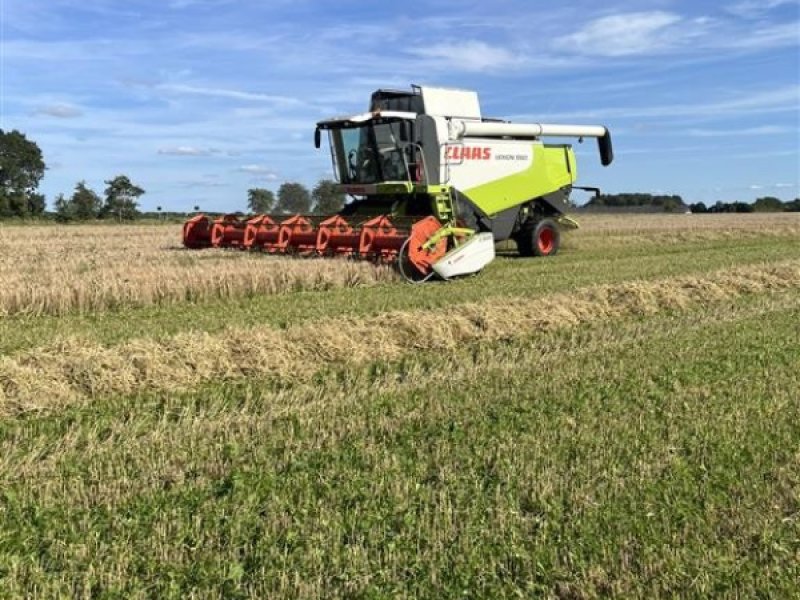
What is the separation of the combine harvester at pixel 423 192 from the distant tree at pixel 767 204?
76492 millimetres

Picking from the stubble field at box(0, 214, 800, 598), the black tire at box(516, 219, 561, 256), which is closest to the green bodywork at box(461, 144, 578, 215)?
the black tire at box(516, 219, 561, 256)

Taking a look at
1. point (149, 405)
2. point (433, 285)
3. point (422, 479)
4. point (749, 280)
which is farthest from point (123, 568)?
point (749, 280)

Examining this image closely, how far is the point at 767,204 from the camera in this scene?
85312 mm

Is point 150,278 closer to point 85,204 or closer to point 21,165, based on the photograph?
point 85,204

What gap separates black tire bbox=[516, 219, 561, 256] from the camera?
16.7 m

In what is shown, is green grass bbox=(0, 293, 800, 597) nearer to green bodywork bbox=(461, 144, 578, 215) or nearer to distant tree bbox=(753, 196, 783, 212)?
green bodywork bbox=(461, 144, 578, 215)

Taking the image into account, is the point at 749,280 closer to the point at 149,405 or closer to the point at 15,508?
the point at 149,405

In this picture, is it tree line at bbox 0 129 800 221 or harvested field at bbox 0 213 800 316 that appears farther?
tree line at bbox 0 129 800 221

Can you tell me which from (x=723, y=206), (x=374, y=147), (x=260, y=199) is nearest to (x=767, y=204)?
(x=723, y=206)

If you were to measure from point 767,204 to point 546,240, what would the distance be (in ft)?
259

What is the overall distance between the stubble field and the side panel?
253 inches

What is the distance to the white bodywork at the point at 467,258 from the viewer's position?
12.3 metres

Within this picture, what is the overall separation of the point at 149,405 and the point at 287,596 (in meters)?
2.88

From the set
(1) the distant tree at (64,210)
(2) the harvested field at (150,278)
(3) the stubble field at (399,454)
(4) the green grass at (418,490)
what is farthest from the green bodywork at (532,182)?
(1) the distant tree at (64,210)
